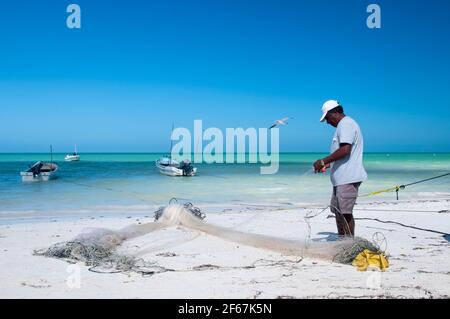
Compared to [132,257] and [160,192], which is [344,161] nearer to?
Answer: [132,257]

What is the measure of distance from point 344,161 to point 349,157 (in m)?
0.07

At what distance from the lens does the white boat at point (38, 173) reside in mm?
28281

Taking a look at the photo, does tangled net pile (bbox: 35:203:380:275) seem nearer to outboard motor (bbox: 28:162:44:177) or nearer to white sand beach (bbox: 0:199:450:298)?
white sand beach (bbox: 0:199:450:298)

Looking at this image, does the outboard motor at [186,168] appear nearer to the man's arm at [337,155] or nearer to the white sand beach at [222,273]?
→ the white sand beach at [222,273]

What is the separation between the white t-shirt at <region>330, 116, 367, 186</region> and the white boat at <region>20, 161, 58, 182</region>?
27.4 m

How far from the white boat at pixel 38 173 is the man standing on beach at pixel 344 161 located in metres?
27.3

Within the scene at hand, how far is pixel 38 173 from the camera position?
1147 inches

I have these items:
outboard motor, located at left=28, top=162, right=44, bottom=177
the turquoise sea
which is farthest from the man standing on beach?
outboard motor, located at left=28, top=162, right=44, bottom=177

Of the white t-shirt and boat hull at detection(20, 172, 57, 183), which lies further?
boat hull at detection(20, 172, 57, 183)

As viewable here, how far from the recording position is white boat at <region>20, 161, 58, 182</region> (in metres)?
28.3

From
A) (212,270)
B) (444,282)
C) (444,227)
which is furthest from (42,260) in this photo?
(444,227)

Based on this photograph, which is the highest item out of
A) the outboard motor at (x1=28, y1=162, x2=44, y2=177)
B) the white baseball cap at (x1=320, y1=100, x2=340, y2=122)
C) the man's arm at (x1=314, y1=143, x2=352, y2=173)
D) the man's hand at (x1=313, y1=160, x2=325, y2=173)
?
the white baseball cap at (x1=320, y1=100, x2=340, y2=122)

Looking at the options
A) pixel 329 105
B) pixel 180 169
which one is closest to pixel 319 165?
pixel 329 105

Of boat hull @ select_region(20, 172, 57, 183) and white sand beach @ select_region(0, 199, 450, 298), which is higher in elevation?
white sand beach @ select_region(0, 199, 450, 298)
